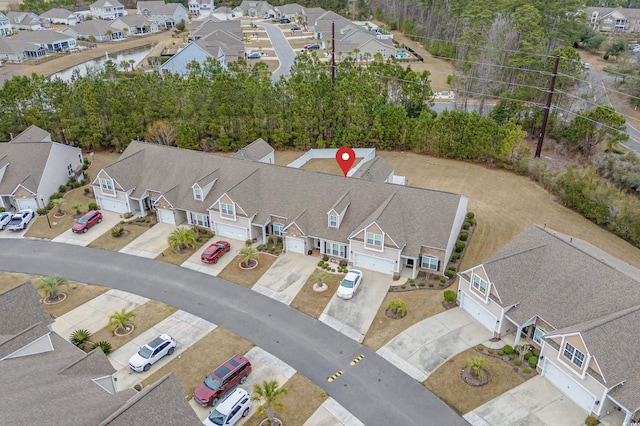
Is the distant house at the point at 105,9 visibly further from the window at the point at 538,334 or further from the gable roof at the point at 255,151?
the window at the point at 538,334

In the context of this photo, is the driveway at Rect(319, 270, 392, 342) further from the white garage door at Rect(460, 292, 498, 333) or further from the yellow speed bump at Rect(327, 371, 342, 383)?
the white garage door at Rect(460, 292, 498, 333)

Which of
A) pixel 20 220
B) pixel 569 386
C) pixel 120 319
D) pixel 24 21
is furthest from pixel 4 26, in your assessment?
pixel 569 386

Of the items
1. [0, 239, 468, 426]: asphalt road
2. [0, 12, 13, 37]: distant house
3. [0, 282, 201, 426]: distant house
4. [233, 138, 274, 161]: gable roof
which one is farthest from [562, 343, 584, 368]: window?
[0, 12, 13, 37]: distant house

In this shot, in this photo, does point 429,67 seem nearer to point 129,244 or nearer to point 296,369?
point 129,244

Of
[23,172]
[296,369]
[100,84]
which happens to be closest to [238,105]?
[100,84]

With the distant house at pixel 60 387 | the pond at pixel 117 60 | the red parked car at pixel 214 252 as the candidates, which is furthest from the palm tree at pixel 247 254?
the pond at pixel 117 60
